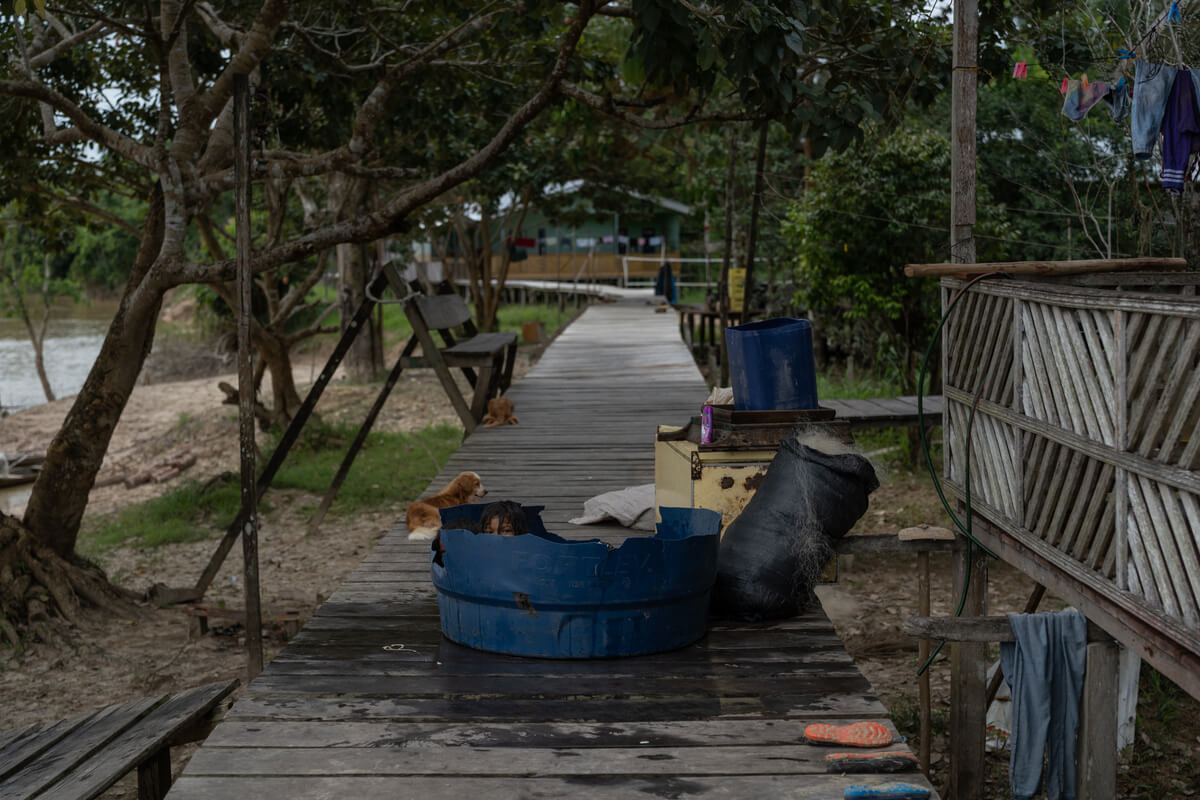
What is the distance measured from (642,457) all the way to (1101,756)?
444 centimetres

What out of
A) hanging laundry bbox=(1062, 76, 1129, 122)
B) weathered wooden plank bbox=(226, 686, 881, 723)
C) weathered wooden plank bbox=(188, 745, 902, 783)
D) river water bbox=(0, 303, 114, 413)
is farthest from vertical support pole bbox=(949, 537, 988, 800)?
river water bbox=(0, 303, 114, 413)

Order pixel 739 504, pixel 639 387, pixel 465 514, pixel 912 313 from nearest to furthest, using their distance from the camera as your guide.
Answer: pixel 465 514, pixel 739 504, pixel 912 313, pixel 639 387

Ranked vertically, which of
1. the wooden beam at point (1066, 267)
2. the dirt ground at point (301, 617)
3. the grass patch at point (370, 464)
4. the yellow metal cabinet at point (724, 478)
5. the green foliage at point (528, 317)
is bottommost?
the dirt ground at point (301, 617)

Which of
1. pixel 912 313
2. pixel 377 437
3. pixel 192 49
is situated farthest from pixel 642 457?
pixel 377 437

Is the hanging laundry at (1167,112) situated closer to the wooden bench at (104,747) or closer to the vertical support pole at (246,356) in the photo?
the vertical support pole at (246,356)

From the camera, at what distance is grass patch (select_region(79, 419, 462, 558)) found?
11109 mm

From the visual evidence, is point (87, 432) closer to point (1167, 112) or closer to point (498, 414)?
point (498, 414)

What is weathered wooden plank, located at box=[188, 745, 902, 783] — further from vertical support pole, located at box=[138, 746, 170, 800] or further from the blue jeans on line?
the blue jeans on line

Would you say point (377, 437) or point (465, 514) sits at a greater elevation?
point (465, 514)

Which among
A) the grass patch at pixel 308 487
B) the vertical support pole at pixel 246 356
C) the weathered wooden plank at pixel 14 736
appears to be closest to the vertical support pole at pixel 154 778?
the weathered wooden plank at pixel 14 736

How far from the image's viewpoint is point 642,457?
8.17 meters

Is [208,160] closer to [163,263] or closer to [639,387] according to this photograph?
[163,263]

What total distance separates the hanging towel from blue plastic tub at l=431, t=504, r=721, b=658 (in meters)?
1.21

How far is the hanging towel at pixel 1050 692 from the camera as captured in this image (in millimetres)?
4121
